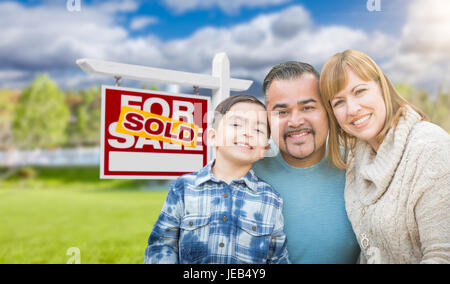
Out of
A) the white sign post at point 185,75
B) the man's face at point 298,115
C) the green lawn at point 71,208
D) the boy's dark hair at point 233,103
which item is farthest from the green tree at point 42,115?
the man's face at point 298,115

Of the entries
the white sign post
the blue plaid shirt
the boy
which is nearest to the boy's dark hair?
the boy

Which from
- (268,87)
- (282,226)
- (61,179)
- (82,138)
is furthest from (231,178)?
(61,179)

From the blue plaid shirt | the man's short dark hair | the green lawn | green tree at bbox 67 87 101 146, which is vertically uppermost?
green tree at bbox 67 87 101 146

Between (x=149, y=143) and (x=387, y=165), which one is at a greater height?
(x=149, y=143)

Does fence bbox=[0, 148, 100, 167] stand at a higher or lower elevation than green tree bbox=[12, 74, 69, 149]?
lower

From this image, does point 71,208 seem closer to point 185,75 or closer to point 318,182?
point 185,75

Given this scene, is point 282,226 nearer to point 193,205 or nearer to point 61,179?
point 193,205

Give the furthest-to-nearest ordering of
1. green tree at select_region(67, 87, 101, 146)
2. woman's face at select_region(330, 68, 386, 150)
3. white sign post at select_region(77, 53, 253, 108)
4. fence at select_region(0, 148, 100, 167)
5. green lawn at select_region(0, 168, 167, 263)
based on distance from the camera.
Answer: fence at select_region(0, 148, 100, 167) < green tree at select_region(67, 87, 101, 146) < green lawn at select_region(0, 168, 167, 263) < white sign post at select_region(77, 53, 253, 108) < woman's face at select_region(330, 68, 386, 150)

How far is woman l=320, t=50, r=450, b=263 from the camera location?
1.32m

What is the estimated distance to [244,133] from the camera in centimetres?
152

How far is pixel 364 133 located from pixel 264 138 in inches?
16.6

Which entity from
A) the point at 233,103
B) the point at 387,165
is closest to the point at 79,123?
the point at 233,103

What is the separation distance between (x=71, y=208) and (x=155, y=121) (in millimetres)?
10017

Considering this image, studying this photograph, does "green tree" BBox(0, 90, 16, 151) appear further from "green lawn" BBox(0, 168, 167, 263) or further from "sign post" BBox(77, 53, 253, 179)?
"sign post" BBox(77, 53, 253, 179)
